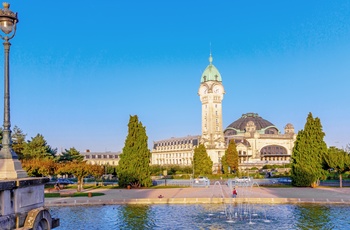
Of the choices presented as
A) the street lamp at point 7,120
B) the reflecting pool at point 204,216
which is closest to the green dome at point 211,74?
the reflecting pool at point 204,216

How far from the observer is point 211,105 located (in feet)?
443

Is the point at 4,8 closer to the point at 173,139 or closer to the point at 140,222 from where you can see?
the point at 140,222

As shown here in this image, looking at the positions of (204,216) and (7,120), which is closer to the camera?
(7,120)

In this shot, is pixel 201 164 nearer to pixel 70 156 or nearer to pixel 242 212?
pixel 70 156

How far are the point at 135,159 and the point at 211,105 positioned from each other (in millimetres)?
87945

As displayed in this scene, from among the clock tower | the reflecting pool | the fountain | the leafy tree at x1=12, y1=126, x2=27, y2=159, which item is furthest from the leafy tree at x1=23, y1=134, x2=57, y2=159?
the clock tower

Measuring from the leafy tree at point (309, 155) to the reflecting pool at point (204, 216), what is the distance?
19588 mm

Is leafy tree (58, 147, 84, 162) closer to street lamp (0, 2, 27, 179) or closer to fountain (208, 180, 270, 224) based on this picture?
fountain (208, 180, 270, 224)

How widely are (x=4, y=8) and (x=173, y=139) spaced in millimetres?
148195

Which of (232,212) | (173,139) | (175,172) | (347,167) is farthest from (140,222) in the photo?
(173,139)

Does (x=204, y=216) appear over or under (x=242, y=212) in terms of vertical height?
over

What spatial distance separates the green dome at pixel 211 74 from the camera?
136625 millimetres

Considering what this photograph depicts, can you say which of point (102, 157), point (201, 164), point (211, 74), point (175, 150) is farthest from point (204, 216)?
point (102, 157)

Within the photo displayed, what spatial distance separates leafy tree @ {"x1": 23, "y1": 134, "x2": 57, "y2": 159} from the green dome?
82.3 m
